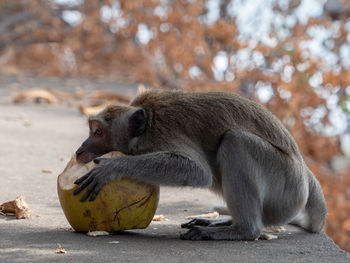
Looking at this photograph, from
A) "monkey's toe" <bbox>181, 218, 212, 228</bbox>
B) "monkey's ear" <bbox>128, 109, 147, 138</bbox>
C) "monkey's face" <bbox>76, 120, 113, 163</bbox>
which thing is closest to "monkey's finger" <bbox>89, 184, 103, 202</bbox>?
"monkey's face" <bbox>76, 120, 113, 163</bbox>

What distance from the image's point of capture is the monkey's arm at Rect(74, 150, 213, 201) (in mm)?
3691

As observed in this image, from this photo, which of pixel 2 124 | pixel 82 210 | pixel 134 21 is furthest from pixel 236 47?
pixel 82 210

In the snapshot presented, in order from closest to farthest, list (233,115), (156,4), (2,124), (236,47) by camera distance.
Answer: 1. (233,115)
2. (2,124)
3. (236,47)
4. (156,4)

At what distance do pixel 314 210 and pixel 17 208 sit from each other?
1908 mm

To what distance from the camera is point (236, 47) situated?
9367mm

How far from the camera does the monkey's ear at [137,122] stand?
396cm

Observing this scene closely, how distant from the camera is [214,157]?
155 inches

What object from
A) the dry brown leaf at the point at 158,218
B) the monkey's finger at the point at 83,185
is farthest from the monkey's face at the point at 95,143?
the dry brown leaf at the point at 158,218

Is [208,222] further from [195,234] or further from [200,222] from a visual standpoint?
[195,234]

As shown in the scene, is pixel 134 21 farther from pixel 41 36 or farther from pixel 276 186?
pixel 276 186

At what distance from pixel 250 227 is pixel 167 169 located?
60 cm

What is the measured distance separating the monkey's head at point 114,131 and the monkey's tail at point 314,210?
1180 millimetres

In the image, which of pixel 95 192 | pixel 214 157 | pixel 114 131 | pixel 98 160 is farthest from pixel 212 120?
pixel 95 192

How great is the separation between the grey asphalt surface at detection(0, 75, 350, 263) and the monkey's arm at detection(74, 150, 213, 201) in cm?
34
